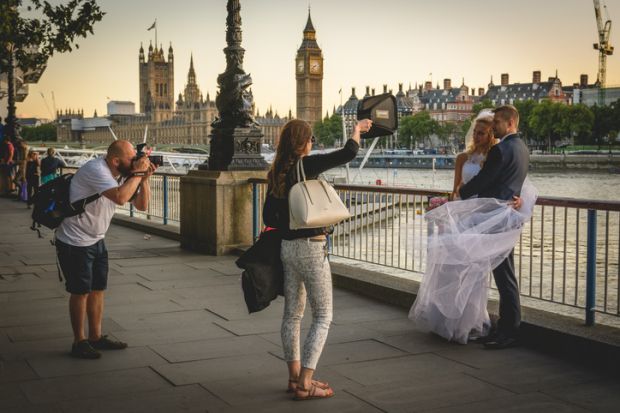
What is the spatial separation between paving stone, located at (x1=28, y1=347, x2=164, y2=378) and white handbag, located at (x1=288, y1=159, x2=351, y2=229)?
1.71 meters

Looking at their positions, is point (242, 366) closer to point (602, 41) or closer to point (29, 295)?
point (29, 295)

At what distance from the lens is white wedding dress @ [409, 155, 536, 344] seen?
5.45 metres

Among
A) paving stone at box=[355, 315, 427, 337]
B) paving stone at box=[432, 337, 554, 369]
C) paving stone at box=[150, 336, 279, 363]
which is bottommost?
paving stone at box=[150, 336, 279, 363]

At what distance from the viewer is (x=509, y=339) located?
5.55 metres

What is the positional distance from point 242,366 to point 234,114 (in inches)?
243

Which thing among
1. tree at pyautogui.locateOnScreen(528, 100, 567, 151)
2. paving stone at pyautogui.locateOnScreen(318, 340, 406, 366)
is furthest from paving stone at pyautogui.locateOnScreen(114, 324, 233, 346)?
tree at pyautogui.locateOnScreen(528, 100, 567, 151)

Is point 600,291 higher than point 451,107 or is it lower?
lower

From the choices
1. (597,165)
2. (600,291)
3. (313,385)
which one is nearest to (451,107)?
(597,165)

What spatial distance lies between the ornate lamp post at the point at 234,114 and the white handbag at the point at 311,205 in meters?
6.39

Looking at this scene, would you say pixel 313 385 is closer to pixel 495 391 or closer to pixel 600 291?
pixel 495 391

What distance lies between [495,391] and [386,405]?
703mm

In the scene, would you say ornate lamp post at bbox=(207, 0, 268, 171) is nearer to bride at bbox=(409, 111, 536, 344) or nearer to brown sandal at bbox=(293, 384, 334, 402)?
bride at bbox=(409, 111, 536, 344)

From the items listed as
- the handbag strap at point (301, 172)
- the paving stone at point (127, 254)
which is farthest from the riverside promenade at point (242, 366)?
the paving stone at point (127, 254)

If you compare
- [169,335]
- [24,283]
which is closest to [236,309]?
[169,335]
